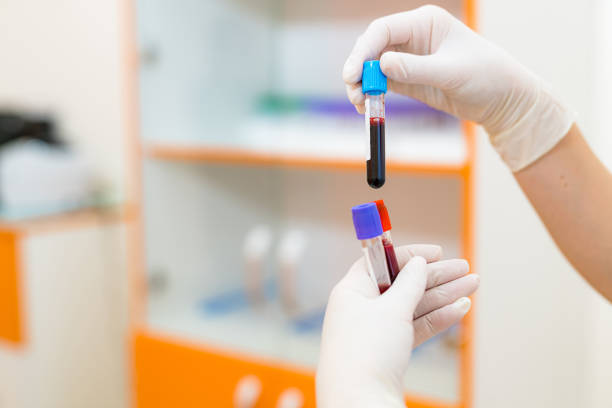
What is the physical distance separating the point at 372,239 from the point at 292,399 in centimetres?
85

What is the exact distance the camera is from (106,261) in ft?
5.74

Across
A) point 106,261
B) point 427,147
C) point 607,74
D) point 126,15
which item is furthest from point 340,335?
point 106,261

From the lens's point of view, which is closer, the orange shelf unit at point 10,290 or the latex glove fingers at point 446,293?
the latex glove fingers at point 446,293

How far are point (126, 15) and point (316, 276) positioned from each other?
30.0 inches

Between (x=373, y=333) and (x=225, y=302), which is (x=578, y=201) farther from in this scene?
(x=225, y=302)

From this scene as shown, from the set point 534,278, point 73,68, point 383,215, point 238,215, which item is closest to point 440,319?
point 383,215

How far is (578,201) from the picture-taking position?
0.70m

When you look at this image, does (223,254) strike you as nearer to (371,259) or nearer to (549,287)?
(549,287)

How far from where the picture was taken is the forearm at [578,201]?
69cm

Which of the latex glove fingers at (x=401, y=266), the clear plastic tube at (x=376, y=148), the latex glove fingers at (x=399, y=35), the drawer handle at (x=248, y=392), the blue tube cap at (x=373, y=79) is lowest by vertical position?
the drawer handle at (x=248, y=392)

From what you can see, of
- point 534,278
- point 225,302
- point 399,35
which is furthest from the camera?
point 225,302

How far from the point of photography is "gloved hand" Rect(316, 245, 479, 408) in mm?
489

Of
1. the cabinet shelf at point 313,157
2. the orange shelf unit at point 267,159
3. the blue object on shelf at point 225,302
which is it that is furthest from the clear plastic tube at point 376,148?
the blue object on shelf at point 225,302

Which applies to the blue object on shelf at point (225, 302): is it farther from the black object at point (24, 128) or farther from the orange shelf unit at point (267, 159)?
the black object at point (24, 128)
